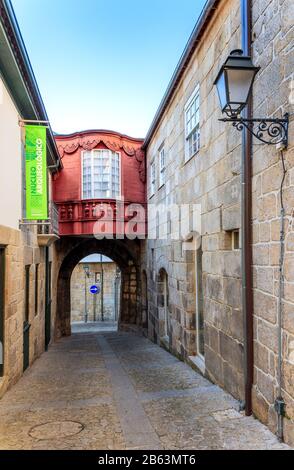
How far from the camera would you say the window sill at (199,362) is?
685 cm

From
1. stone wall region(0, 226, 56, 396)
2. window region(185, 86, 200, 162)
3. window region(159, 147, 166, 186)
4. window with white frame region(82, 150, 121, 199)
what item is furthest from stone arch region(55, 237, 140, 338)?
window region(185, 86, 200, 162)

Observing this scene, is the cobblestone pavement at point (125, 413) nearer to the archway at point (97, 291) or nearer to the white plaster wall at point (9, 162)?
the white plaster wall at point (9, 162)

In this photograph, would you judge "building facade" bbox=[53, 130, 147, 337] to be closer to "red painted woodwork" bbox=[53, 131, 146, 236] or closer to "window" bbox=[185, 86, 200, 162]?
"red painted woodwork" bbox=[53, 131, 146, 236]

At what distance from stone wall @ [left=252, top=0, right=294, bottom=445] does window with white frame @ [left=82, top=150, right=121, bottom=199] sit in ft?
32.4

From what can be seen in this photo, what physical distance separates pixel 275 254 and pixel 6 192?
426 centimetres

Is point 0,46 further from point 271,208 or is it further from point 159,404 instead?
point 159,404

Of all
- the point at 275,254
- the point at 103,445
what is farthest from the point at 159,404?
the point at 275,254

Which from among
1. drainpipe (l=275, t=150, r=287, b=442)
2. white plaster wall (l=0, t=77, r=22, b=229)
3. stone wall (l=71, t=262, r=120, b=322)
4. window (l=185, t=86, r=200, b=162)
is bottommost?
stone wall (l=71, t=262, r=120, b=322)

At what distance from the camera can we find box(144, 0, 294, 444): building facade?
3.97 meters

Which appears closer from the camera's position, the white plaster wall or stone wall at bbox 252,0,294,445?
stone wall at bbox 252,0,294,445

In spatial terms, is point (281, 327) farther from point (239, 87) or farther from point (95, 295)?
point (95, 295)

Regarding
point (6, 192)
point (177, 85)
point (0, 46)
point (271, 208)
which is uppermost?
point (177, 85)

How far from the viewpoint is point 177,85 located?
880 centimetres

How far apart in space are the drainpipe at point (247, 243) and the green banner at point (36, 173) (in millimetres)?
4209
